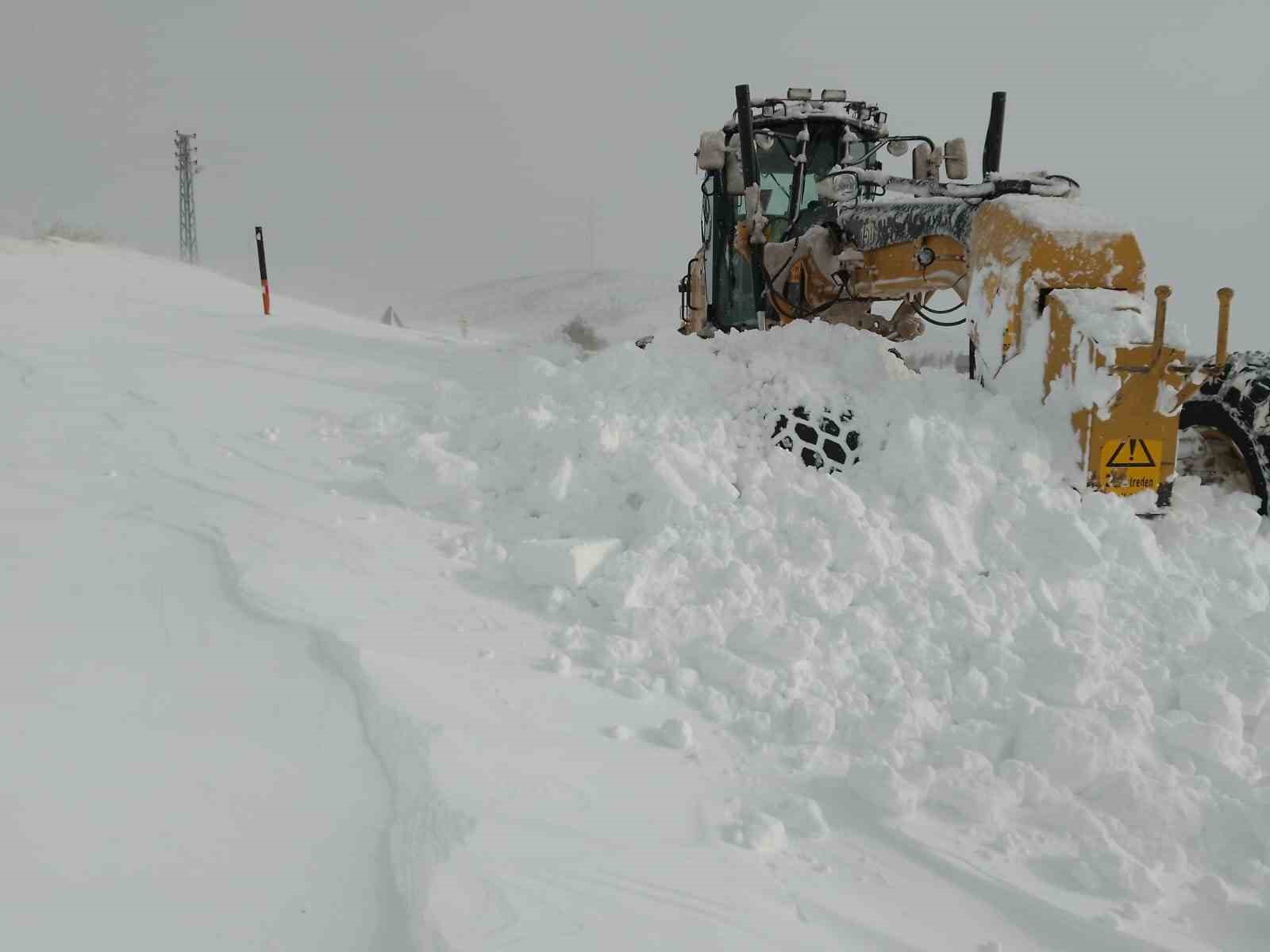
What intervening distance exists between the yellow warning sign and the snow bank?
173 millimetres

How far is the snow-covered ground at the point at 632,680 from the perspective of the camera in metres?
2.09

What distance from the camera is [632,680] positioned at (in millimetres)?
3072

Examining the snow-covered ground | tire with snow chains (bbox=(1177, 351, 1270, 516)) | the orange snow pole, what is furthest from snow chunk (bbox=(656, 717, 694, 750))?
the orange snow pole

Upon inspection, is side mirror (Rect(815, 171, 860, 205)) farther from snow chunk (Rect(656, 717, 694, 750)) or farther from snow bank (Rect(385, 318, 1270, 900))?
snow chunk (Rect(656, 717, 694, 750))

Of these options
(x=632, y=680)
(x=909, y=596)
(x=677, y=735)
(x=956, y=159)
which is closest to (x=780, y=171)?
(x=956, y=159)

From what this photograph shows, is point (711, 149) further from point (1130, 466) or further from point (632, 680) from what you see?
point (632, 680)

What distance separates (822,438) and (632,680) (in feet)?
5.95

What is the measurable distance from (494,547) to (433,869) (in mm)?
1962

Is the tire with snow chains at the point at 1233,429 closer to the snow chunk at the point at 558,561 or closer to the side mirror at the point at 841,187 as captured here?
the side mirror at the point at 841,187

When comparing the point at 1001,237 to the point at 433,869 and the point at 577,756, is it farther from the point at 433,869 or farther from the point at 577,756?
the point at 433,869

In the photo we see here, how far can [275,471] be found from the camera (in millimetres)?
4582

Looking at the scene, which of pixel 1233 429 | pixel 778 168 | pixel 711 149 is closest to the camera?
pixel 1233 429

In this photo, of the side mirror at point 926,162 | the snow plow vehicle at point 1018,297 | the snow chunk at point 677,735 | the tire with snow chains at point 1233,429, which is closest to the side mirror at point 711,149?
the snow plow vehicle at point 1018,297

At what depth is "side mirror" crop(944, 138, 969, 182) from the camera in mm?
6504
